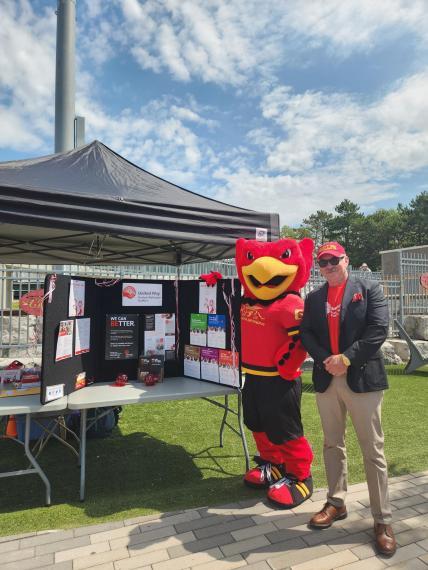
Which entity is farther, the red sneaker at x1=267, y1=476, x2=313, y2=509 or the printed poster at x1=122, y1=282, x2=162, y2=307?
the printed poster at x1=122, y1=282, x2=162, y2=307

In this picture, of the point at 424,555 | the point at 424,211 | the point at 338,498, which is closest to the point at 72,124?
the point at 338,498

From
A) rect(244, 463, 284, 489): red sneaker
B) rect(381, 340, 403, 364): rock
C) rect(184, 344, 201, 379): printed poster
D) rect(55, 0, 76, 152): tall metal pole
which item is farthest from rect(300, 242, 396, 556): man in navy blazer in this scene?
rect(381, 340, 403, 364): rock

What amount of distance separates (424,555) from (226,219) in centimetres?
247

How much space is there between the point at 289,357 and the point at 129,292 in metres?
1.61

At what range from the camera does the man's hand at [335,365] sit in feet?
7.51

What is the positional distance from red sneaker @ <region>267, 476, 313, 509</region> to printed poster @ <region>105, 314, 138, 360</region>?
1.66 m

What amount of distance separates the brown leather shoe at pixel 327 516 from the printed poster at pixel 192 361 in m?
1.54

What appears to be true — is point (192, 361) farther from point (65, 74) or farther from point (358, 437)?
point (65, 74)

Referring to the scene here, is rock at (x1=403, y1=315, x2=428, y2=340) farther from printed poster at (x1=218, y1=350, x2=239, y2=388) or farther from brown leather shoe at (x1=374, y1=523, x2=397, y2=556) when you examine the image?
brown leather shoe at (x1=374, y1=523, x2=397, y2=556)

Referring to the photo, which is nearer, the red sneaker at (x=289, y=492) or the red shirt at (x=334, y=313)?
the red shirt at (x=334, y=313)

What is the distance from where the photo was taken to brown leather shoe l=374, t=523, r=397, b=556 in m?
2.18

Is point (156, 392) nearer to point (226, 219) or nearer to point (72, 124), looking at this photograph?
point (226, 219)

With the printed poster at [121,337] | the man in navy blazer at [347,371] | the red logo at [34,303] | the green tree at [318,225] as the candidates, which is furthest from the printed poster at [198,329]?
the green tree at [318,225]

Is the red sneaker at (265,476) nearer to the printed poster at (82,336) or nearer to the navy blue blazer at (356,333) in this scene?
the navy blue blazer at (356,333)
